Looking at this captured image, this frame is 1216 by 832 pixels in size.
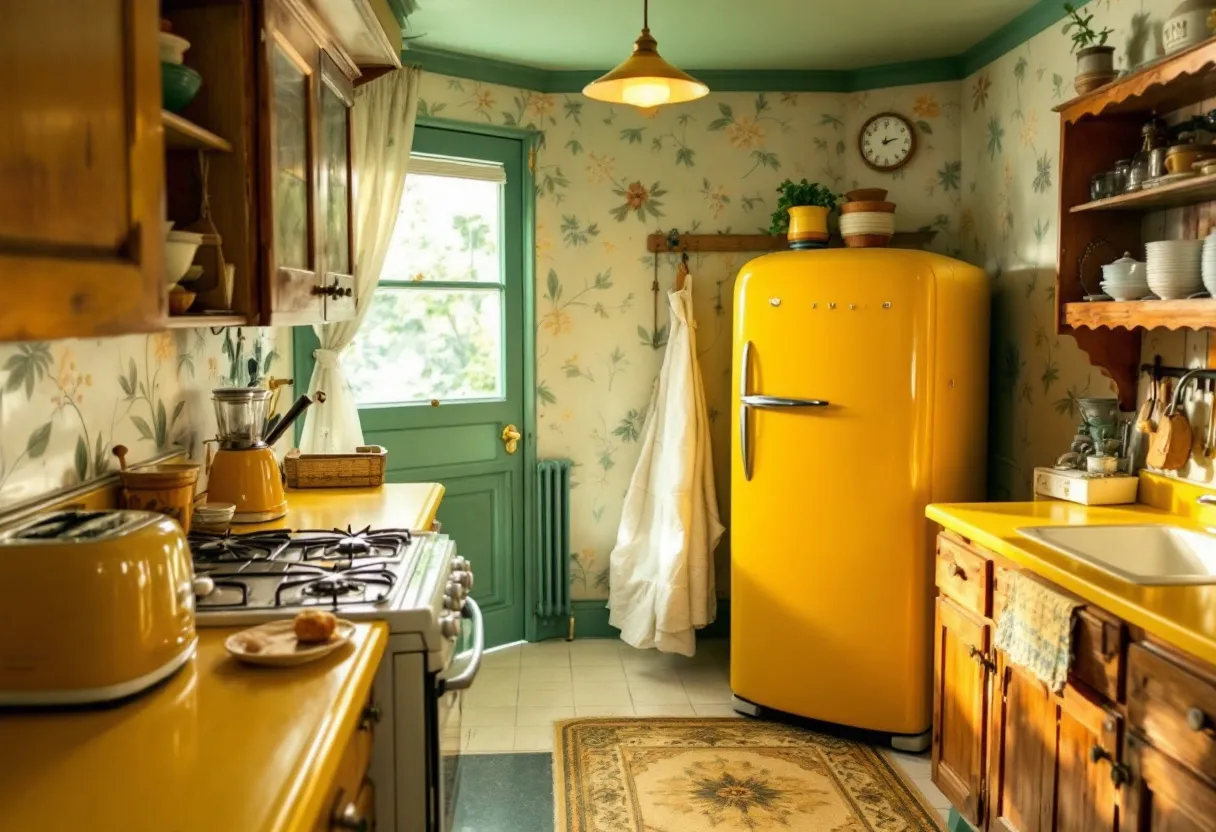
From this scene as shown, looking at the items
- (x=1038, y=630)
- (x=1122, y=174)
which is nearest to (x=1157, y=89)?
(x=1122, y=174)

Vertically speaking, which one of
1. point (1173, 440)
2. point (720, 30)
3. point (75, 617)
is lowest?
point (75, 617)

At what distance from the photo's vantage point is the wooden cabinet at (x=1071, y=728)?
1.70 metres

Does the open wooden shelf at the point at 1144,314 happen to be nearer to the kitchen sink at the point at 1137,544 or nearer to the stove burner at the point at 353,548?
the kitchen sink at the point at 1137,544

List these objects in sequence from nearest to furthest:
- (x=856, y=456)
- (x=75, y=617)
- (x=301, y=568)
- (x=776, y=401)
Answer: (x=75, y=617) → (x=301, y=568) → (x=856, y=456) → (x=776, y=401)

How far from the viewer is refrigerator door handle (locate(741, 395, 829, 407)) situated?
10.6 feet

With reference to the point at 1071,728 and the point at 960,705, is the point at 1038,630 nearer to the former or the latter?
the point at 1071,728

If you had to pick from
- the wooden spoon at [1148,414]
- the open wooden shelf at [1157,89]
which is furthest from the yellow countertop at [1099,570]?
the open wooden shelf at [1157,89]

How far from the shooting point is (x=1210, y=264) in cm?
217

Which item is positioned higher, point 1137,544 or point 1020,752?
point 1137,544

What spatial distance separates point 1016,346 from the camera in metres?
3.46

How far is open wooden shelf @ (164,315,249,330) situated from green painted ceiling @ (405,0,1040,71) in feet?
5.74

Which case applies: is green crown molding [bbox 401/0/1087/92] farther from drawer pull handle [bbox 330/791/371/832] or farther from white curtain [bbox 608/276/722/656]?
drawer pull handle [bbox 330/791/371/832]

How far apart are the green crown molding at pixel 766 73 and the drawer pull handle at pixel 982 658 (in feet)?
6.93

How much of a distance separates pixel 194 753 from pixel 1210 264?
214 centimetres
